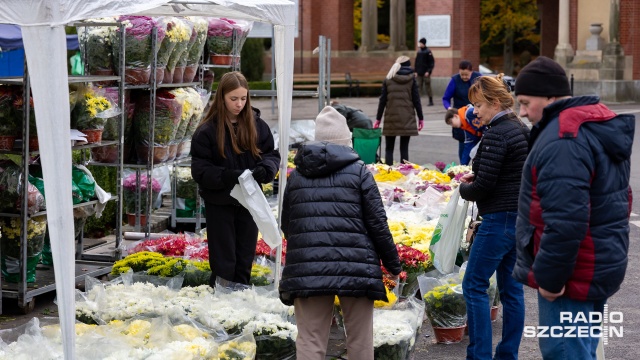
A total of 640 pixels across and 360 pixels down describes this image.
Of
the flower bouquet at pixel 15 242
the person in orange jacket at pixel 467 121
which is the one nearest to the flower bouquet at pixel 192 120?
the flower bouquet at pixel 15 242

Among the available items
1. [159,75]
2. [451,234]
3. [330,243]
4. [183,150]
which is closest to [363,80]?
[183,150]

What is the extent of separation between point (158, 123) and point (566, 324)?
22.1 ft

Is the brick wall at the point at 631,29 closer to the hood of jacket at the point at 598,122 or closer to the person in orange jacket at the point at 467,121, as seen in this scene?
the person in orange jacket at the point at 467,121

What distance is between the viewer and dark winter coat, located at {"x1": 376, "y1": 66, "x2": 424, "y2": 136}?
52.5 ft

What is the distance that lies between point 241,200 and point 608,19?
28.2 m

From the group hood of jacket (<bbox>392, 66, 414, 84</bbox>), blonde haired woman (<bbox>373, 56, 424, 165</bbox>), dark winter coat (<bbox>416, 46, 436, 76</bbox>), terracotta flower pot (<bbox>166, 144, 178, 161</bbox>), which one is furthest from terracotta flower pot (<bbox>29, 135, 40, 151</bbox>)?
dark winter coat (<bbox>416, 46, 436, 76</bbox>)

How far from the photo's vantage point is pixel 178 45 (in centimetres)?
1049

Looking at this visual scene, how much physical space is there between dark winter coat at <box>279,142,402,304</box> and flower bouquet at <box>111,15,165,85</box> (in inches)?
191

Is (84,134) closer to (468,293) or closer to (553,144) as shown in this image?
(468,293)

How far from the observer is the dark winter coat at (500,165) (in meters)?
6.44

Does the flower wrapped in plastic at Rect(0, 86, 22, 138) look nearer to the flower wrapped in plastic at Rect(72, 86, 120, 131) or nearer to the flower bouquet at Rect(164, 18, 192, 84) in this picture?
the flower wrapped in plastic at Rect(72, 86, 120, 131)

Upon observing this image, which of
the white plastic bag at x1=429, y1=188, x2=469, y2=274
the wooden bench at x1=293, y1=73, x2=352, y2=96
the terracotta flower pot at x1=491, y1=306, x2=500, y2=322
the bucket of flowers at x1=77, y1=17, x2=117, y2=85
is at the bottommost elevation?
the terracotta flower pot at x1=491, y1=306, x2=500, y2=322

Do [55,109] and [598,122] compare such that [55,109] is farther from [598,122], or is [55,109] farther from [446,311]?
[446,311]

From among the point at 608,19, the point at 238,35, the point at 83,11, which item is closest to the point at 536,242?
Result: the point at 83,11
